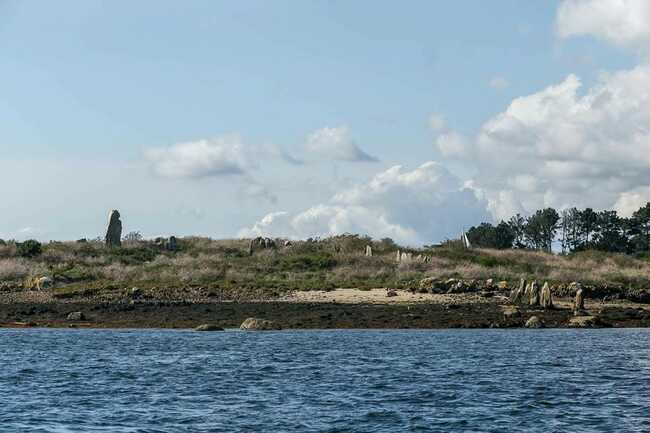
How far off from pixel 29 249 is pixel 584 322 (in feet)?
191

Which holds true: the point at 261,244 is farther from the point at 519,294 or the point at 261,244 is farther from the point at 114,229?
the point at 519,294

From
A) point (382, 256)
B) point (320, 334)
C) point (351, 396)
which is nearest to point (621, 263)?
point (382, 256)

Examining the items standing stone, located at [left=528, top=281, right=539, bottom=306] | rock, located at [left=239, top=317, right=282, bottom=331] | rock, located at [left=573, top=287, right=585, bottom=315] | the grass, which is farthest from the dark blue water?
the grass

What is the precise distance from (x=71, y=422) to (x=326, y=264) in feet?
216

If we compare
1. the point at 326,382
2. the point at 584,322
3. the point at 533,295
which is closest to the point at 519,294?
the point at 533,295

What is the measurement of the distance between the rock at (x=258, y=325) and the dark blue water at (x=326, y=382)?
13.3ft

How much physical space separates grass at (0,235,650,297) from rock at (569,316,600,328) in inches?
762

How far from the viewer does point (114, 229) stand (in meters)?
117

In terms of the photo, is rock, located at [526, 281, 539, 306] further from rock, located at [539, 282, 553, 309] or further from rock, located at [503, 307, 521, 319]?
rock, located at [503, 307, 521, 319]

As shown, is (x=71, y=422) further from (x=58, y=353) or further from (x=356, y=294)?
(x=356, y=294)

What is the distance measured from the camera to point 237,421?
99.8 feet

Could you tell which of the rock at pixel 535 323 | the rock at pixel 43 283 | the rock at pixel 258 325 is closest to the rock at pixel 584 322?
the rock at pixel 535 323

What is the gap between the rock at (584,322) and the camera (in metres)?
65.1

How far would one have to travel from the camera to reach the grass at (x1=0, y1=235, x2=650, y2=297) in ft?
281
